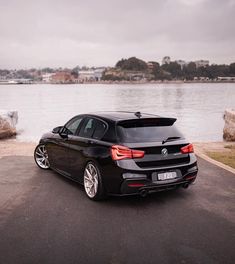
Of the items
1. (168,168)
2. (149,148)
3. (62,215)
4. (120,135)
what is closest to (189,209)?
(168,168)

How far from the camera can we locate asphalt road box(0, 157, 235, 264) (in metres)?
4.36

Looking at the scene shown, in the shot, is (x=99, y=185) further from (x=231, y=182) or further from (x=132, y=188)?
(x=231, y=182)

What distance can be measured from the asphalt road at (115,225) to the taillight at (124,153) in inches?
34.4

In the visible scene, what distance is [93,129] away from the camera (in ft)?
22.5

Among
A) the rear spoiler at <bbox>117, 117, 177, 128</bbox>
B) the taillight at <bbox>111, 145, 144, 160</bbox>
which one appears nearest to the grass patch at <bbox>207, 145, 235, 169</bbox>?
the rear spoiler at <bbox>117, 117, 177, 128</bbox>

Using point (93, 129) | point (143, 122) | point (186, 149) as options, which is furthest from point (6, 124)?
point (186, 149)

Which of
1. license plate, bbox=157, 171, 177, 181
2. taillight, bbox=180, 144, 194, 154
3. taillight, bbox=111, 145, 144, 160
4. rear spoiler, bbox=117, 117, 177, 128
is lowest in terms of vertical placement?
license plate, bbox=157, 171, 177, 181

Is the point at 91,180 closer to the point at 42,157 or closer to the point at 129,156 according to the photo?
the point at 129,156

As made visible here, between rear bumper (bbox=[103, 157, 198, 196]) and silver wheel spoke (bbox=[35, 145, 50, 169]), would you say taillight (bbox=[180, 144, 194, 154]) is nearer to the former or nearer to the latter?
rear bumper (bbox=[103, 157, 198, 196])

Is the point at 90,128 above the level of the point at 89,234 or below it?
above

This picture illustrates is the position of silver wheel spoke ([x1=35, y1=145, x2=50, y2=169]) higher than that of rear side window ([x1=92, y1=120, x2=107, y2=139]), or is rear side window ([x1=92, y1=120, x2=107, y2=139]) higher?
rear side window ([x1=92, y1=120, x2=107, y2=139])

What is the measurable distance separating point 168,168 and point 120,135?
97 cm

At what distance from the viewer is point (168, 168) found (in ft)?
20.0

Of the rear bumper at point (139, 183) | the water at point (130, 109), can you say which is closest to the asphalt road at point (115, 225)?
the rear bumper at point (139, 183)
